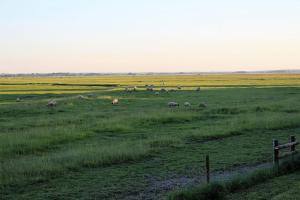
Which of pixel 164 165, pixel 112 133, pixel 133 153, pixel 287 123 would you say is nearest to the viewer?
pixel 164 165

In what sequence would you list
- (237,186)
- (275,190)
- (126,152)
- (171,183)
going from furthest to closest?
1. (126,152)
2. (171,183)
3. (237,186)
4. (275,190)

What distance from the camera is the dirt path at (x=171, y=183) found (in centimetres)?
1332

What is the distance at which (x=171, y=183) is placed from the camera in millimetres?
14914

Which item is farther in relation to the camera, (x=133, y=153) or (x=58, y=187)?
(x=133, y=153)

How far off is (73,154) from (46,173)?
308 cm

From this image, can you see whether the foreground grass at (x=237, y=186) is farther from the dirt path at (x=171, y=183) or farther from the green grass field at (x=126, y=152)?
the dirt path at (x=171, y=183)

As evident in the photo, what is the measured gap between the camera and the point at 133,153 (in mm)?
19297

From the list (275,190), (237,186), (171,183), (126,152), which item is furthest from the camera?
(126,152)

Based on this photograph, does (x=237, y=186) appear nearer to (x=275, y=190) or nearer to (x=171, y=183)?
(x=275, y=190)

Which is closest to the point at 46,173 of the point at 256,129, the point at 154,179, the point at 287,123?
the point at 154,179

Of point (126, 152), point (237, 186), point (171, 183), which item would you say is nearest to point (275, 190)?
point (237, 186)

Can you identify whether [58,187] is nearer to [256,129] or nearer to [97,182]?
[97,182]

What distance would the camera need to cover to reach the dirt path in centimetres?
1332

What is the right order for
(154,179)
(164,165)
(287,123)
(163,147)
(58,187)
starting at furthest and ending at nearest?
(287,123), (163,147), (164,165), (154,179), (58,187)
